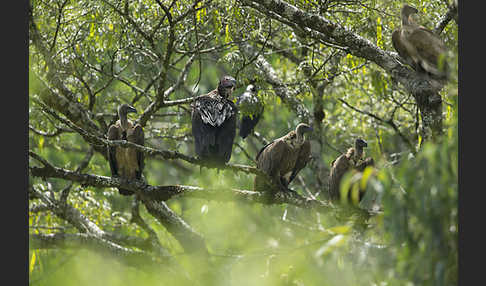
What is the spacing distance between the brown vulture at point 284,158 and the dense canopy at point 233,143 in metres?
0.27

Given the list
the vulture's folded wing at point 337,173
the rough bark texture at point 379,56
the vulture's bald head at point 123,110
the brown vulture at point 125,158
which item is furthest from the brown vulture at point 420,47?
the vulture's bald head at point 123,110

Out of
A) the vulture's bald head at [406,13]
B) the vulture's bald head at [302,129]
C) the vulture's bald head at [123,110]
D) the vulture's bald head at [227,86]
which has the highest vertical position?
the vulture's bald head at [406,13]

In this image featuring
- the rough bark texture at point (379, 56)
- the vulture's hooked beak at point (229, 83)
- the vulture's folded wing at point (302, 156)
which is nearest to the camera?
the rough bark texture at point (379, 56)

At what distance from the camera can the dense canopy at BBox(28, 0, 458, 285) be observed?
3.38 metres

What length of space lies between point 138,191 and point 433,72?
10.5 ft

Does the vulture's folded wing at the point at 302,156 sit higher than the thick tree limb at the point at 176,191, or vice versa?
the vulture's folded wing at the point at 302,156

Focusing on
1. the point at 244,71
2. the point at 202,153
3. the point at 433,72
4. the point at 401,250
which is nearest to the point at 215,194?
the point at 202,153

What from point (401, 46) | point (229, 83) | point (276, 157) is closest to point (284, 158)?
point (276, 157)

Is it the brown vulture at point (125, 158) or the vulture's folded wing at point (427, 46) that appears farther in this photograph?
the brown vulture at point (125, 158)

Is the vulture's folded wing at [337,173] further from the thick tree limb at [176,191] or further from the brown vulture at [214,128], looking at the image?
the brown vulture at [214,128]

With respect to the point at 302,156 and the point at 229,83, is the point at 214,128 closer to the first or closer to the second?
the point at 229,83

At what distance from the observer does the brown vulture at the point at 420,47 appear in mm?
5047

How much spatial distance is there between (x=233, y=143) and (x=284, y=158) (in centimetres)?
110

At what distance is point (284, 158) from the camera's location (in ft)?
20.7
